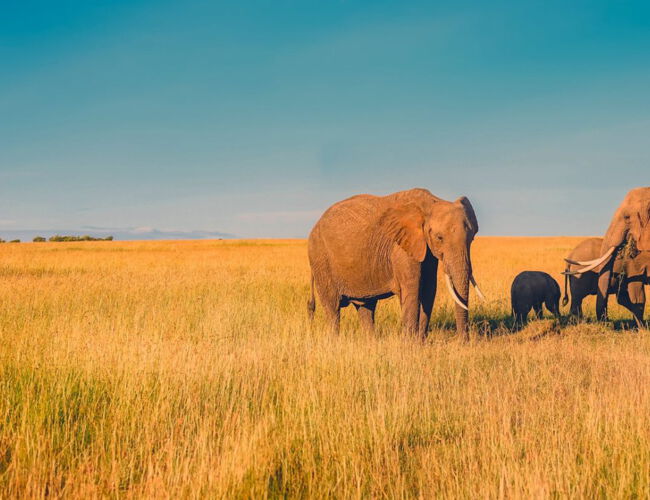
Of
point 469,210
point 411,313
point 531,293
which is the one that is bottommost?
point 531,293

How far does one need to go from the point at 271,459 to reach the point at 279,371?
229 centimetres

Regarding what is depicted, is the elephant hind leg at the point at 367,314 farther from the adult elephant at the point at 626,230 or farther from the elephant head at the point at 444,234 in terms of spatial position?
the adult elephant at the point at 626,230

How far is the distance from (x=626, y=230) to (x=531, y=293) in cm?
227

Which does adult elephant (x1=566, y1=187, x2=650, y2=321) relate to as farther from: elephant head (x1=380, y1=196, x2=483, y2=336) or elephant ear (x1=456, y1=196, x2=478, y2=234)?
elephant head (x1=380, y1=196, x2=483, y2=336)

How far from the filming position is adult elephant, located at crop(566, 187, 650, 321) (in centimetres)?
916

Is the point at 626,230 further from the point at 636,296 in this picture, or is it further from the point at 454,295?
the point at 454,295

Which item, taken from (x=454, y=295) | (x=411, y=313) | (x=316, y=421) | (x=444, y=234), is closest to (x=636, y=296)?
(x=454, y=295)

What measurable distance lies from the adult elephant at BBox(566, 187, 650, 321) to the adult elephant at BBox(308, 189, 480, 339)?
2870 mm

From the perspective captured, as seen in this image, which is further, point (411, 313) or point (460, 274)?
point (411, 313)

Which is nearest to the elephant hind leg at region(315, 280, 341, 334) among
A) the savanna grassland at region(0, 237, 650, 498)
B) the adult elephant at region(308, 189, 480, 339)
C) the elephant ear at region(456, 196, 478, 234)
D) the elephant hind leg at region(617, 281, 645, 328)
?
the adult elephant at region(308, 189, 480, 339)

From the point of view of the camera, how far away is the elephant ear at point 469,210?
305 inches

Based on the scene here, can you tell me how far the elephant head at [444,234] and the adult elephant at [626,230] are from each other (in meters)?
2.78

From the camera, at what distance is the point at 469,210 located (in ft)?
25.8

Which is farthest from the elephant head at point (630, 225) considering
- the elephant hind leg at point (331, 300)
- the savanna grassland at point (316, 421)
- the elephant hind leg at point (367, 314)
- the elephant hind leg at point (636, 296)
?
the elephant hind leg at point (331, 300)
